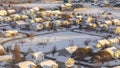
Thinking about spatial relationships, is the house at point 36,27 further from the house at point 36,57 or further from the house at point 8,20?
the house at point 36,57

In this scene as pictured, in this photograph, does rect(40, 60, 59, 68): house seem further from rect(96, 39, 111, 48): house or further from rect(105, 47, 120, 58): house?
rect(96, 39, 111, 48): house

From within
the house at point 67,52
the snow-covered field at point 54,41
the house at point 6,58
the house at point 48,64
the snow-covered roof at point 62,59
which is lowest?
the snow-covered field at point 54,41

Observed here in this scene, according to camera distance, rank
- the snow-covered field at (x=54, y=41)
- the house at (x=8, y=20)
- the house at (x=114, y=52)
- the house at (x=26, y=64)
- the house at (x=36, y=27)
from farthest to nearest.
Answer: the house at (x=8, y=20), the house at (x=36, y=27), the snow-covered field at (x=54, y=41), the house at (x=114, y=52), the house at (x=26, y=64)

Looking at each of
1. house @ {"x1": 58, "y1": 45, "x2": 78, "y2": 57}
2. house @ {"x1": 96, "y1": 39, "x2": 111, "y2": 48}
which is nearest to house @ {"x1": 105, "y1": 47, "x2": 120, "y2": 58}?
house @ {"x1": 96, "y1": 39, "x2": 111, "y2": 48}

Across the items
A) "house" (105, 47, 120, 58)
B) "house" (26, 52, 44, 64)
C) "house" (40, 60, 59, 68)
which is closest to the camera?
"house" (40, 60, 59, 68)

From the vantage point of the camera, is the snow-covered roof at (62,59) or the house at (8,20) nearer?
the snow-covered roof at (62,59)

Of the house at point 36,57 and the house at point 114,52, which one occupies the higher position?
the house at point 36,57

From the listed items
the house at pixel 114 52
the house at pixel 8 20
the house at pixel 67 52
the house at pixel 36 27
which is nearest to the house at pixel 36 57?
the house at pixel 67 52

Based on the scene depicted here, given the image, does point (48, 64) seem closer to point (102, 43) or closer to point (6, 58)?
point (6, 58)
